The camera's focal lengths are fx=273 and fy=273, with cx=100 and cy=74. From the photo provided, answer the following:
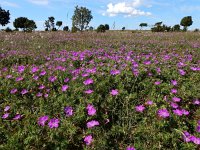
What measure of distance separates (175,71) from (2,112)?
10.9ft

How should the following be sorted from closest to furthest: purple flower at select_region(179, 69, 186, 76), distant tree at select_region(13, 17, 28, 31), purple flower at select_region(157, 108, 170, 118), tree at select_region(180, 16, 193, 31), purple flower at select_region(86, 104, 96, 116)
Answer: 1. purple flower at select_region(157, 108, 170, 118)
2. purple flower at select_region(86, 104, 96, 116)
3. purple flower at select_region(179, 69, 186, 76)
4. tree at select_region(180, 16, 193, 31)
5. distant tree at select_region(13, 17, 28, 31)

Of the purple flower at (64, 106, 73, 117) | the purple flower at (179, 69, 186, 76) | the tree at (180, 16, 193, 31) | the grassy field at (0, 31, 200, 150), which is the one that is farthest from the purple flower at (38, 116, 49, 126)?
the tree at (180, 16, 193, 31)

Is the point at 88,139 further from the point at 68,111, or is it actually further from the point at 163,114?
the point at 163,114

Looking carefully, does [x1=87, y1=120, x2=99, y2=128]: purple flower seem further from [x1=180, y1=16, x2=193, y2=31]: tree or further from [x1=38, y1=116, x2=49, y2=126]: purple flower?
[x1=180, y1=16, x2=193, y2=31]: tree

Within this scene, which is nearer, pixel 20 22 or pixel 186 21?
pixel 186 21

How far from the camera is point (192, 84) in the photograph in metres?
5.08

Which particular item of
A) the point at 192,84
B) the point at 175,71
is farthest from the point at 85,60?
the point at 192,84

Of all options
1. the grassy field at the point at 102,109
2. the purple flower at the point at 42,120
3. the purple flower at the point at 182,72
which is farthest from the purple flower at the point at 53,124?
the purple flower at the point at 182,72

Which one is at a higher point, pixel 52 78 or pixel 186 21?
pixel 52 78

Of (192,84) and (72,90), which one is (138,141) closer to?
(72,90)

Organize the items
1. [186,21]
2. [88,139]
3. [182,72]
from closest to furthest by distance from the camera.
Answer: [88,139], [182,72], [186,21]

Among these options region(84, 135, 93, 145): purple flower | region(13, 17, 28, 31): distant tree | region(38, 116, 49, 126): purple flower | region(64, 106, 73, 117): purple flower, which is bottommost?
region(13, 17, 28, 31): distant tree

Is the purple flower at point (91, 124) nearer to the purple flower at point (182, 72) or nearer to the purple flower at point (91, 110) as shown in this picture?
the purple flower at point (91, 110)

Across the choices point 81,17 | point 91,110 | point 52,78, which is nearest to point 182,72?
point 91,110
